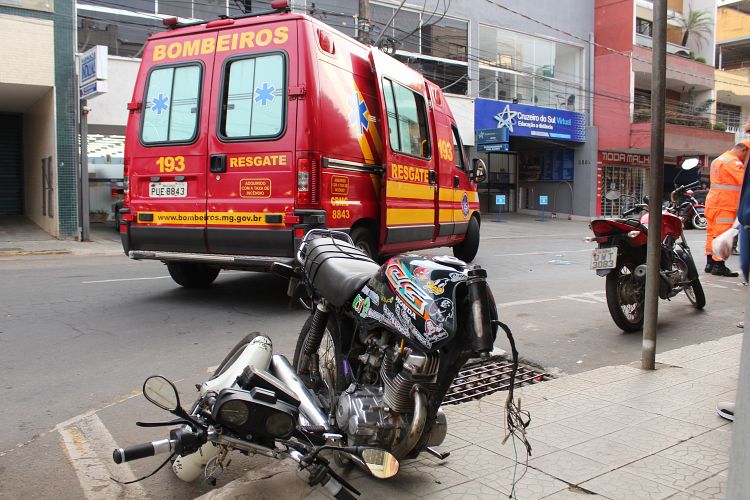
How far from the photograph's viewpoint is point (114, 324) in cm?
636

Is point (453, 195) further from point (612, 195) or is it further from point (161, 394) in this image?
point (161, 394)

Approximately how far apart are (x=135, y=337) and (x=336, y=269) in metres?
3.27

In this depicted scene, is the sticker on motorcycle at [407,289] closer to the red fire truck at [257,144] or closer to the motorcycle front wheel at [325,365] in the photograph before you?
the motorcycle front wheel at [325,365]

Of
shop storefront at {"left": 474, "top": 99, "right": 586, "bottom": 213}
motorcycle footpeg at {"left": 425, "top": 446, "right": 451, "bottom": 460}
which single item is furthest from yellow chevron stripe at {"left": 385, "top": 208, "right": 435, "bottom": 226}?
shop storefront at {"left": 474, "top": 99, "right": 586, "bottom": 213}

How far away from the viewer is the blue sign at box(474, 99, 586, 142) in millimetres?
25562

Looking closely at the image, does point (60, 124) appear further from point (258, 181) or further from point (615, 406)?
point (615, 406)

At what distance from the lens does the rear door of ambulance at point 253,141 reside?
657 centimetres

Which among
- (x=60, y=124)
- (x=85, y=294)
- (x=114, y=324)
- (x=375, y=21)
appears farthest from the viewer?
(x=375, y=21)

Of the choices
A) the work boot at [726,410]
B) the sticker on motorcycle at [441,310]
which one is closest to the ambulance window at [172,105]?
the sticker on motorcycle at [441,310]

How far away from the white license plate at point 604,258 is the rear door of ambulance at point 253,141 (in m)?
3.01

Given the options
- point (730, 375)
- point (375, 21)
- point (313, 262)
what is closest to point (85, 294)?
point (313, 262)

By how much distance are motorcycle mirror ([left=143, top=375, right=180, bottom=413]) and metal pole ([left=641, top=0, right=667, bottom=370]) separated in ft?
11.9

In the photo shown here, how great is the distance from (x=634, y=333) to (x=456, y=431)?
353cm

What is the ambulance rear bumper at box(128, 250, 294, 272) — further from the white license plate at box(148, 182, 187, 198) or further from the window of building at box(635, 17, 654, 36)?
the window of building at box(635, 17, 654, 36)
